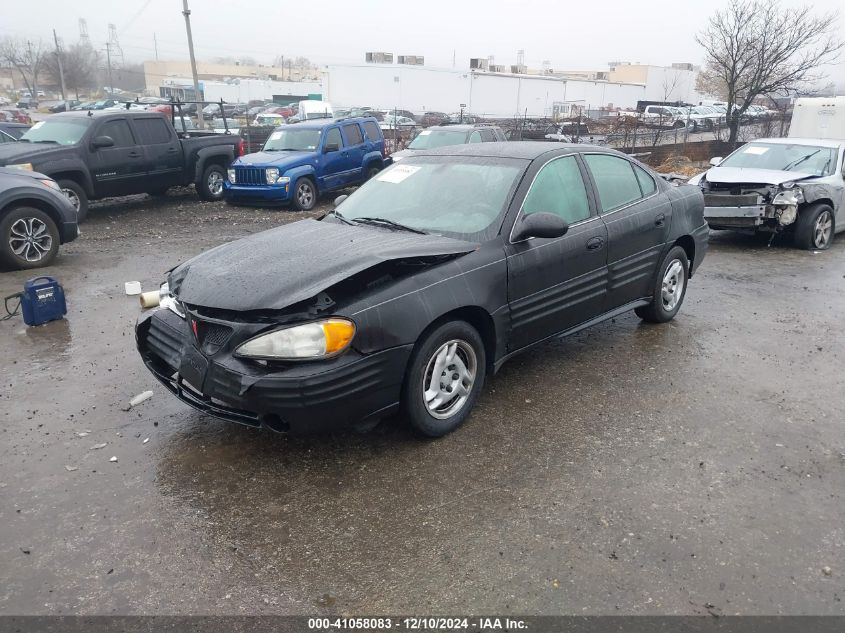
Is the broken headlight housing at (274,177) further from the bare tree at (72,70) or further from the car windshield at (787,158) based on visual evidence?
the bare tree at (72,70)

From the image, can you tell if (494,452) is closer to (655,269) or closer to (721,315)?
(655,269)

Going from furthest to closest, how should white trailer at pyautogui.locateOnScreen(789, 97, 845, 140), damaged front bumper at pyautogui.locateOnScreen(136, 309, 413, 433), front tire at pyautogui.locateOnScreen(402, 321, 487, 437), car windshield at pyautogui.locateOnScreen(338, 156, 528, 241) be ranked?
white trailer at pyautogui.locateOnScreen(789, 97, 845, 140) → car windshield at pyautogui.locateOnScreen(338, 156, 528, 241) → front tire at pyautogui.locateOnScreen(402, 321, 487, 437) → damaged front bumper at pyautogui.locateOnScreen(136, 309, 413, 433)

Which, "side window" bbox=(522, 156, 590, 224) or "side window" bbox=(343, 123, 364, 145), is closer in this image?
"side window" bbox=(522, 156, 590, 224)

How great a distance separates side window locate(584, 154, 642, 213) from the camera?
5066 millimetres

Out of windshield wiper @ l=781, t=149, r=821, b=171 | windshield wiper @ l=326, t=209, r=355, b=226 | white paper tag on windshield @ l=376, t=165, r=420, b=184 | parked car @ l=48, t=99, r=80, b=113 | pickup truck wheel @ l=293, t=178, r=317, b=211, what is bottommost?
pickup truck wheel @ l=293, t=178, r=317, b=211

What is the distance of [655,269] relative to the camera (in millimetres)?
5598

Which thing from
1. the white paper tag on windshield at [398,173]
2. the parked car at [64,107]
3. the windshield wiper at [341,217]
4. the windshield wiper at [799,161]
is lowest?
the parked car at [64,107]

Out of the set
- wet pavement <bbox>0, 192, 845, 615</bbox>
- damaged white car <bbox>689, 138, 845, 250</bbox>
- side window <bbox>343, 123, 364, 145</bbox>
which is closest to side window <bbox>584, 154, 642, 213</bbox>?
wet pavement <bbox>0, 192, 845, 615</bbox>

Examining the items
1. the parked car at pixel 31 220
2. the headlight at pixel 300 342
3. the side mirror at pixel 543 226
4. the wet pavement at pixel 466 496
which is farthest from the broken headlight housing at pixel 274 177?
the headlight at pixel 300 342

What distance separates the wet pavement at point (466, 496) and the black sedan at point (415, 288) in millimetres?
392

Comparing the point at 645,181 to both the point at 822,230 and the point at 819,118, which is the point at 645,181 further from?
the point at 819,118

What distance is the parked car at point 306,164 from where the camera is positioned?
41.4ft

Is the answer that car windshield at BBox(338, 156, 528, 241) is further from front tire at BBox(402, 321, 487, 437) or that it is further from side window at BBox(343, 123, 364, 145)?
side window at BBox(343, 123, 364, 145)

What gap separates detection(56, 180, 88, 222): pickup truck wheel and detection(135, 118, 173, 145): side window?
1671mm
